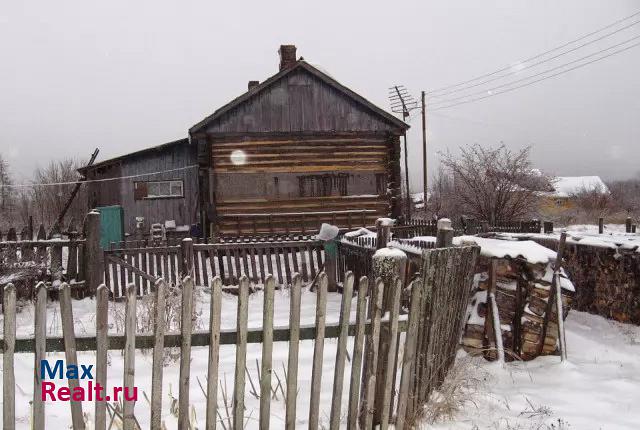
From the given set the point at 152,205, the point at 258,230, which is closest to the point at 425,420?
the point at 258,230

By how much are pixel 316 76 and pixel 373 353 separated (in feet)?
51.2

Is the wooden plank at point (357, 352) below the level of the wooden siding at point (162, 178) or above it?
below

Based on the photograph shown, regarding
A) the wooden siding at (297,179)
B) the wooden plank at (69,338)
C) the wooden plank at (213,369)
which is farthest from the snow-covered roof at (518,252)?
the wooden siding at (297,179)

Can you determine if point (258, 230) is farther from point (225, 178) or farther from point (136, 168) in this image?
point (136, 168)

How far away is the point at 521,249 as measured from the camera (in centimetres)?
555

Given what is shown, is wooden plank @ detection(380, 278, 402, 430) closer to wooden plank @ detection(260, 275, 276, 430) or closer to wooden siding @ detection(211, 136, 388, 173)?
wooden plank @ detection(260, 275, 276, 430)

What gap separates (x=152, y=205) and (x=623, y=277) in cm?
1769

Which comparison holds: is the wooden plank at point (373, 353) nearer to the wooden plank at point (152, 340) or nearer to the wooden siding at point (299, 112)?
the wooden plank at point (152, 340)

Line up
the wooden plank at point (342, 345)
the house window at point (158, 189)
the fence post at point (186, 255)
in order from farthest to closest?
1. the house window at point (158, 189)
2. the fence post at point (186, 255)
3. the wooden plank at point (342, 345)

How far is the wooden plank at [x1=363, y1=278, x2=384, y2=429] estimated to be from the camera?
3.27 metres

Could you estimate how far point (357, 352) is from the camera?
124 inches

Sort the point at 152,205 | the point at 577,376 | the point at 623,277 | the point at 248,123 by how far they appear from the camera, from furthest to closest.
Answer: the point at 152,205, the point at 248,123, the point at 623,277, the point at 577,376

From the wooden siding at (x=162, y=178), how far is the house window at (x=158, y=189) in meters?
0.17

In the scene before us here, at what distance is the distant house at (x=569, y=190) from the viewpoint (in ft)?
202
